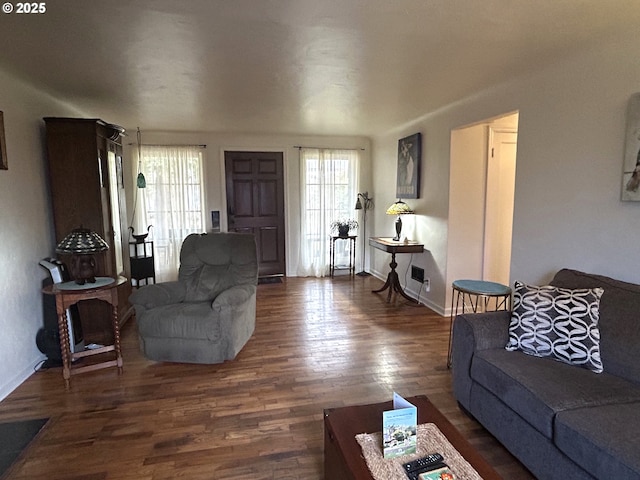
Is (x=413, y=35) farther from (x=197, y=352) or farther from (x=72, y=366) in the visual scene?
(x=72, y=366)

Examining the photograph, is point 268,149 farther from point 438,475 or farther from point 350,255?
point 438,475

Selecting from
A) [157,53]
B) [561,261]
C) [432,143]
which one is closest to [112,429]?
[157,53]

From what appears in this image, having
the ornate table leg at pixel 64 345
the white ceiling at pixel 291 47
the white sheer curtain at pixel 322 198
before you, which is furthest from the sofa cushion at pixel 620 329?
the white sheer curtain at pixel 322 198

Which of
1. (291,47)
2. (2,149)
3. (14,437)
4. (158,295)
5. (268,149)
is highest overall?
(291,47)

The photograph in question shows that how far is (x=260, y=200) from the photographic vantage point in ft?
19.1

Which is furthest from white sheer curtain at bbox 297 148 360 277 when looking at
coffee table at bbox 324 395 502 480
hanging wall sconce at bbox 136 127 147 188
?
coffee table at bbox 324 395 502 480

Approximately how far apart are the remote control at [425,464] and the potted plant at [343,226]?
4612mm

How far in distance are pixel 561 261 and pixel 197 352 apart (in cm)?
276

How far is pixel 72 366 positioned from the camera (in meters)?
2.84

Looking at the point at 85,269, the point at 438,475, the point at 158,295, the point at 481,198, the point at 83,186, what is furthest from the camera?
the point at 481,198

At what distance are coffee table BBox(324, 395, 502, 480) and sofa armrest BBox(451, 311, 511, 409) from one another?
23.6 inches

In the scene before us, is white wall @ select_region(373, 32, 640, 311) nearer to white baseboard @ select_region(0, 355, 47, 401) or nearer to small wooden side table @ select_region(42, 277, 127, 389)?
small wooden side table @ select_region(42, 277, 127, 389)

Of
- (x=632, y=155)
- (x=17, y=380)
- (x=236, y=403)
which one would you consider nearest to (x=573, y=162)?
(x=632, y=155)

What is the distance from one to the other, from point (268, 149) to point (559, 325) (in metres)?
4.71
